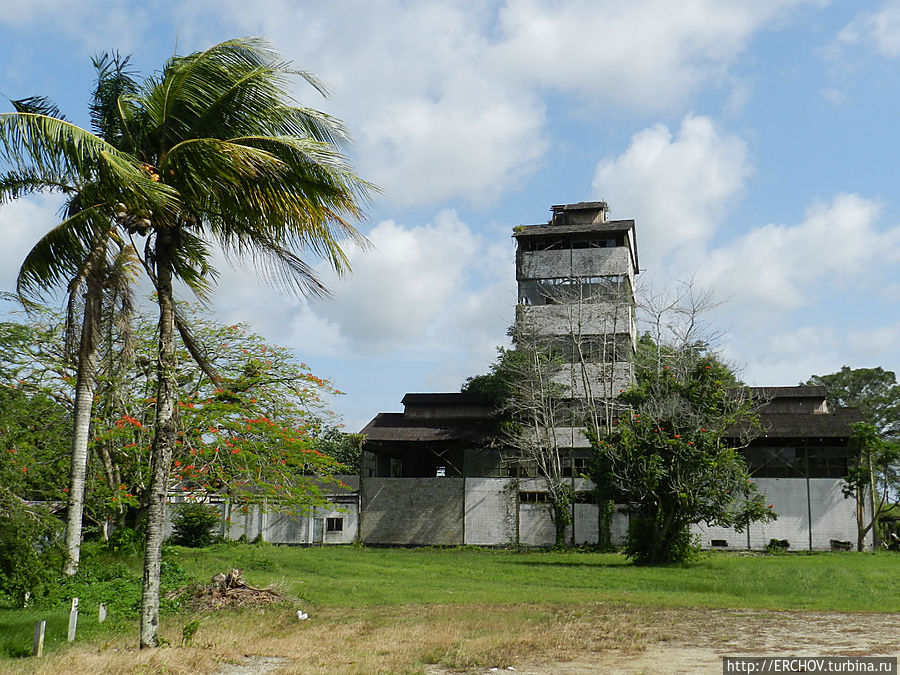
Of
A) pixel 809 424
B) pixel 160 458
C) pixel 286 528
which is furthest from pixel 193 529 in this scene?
pixel 809 424

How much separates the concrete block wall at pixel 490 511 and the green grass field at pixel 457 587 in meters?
7.92

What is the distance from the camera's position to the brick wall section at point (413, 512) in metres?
37.7

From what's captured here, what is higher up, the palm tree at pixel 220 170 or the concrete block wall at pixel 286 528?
the palm tree at pixel 220 170

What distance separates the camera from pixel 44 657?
9.80m

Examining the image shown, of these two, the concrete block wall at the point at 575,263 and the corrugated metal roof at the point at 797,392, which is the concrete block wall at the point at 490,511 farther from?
the corrugated metal roof at the point at 797,392

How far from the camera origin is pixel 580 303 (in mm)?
37625

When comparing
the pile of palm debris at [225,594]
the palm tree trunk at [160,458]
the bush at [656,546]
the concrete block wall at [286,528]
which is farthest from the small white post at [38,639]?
the concrete block wall at [286,528]

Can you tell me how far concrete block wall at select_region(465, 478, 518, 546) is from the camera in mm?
37281

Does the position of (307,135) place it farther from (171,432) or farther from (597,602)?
(597,602)

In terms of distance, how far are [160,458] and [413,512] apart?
28391 millimetres

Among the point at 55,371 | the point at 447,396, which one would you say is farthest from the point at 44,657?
the point at 447,396

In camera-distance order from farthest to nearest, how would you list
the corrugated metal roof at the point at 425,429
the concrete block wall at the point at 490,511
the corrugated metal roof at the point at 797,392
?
the corrugated metal roof at the point at 797,392, the corrugated metal roof at the point at 425,429, the concrete block wall at the point at 490,511

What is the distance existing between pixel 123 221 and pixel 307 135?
2.77m

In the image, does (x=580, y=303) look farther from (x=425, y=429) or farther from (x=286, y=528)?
(x=286, y=528)
